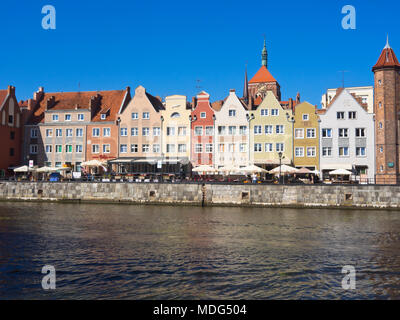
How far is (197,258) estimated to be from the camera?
59.7 feet

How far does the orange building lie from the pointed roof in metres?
57.5

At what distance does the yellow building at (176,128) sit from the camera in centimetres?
6288

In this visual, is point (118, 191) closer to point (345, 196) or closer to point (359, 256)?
point (345, 196)

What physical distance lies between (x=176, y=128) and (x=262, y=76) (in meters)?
58.8

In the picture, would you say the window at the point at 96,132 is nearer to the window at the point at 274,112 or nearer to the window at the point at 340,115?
the window at the point at 274,112

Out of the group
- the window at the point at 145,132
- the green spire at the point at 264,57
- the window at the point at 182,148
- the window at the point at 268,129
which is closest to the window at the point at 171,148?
the window at the point at 182,148

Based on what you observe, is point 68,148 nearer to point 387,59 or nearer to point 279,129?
point 279,129

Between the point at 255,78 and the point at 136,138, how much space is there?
60.2 metres

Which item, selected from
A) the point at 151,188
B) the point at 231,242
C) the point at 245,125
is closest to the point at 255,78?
the point at 245,125

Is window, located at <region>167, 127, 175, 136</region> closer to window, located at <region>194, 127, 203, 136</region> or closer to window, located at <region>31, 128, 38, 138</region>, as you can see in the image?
window, located at <region>194, 127, 203, 136</region>

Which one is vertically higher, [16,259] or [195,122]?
[195,122]

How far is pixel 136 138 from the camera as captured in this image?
2544 inches

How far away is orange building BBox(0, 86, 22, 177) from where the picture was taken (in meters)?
64.7

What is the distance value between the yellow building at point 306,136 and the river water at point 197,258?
27209 mm
